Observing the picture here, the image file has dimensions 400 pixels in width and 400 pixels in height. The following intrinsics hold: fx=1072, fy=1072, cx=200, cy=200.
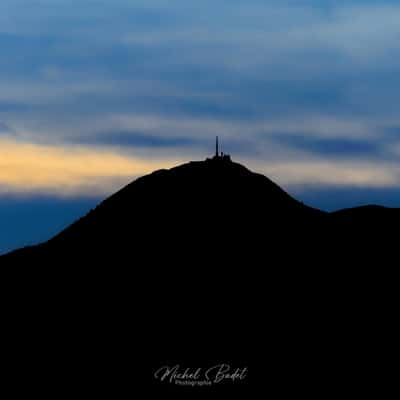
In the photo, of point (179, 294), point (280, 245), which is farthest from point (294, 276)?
point (179, 294)

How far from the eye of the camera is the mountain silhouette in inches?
4021

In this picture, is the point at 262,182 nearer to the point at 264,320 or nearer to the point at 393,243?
the point at 393,243

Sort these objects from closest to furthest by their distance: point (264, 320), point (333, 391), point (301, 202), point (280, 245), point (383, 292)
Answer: point (333, 391)
point (264, 320)
point (383, 292)
point (280, 245)
point (301, 202)

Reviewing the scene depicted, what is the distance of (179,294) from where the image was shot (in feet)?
374

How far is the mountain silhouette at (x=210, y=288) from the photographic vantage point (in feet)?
335

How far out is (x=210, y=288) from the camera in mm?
114562

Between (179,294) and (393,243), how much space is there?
95.9 feet

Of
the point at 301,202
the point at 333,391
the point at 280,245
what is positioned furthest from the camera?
the point at 301,202

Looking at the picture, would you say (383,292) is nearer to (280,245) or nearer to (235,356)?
(280,245)

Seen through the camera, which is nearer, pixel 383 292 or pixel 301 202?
pixel 383 292

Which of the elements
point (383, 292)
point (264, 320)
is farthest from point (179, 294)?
point (383, 292)

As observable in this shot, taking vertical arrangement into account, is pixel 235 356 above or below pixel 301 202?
below

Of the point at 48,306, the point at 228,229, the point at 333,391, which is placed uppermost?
the point at 228,229

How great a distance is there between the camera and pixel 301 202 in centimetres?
13550
